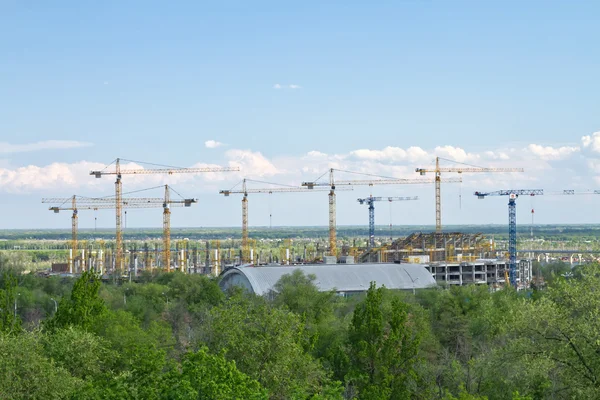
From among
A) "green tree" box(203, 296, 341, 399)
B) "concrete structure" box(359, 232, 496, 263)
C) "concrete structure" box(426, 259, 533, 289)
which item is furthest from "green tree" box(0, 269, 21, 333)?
"concrete structure" box(359, 232, 496, 263)

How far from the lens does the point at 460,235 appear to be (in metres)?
184

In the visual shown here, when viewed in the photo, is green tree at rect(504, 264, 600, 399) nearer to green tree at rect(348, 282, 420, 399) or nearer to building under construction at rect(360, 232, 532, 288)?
green tree at rect(348, 282, 420, 399)

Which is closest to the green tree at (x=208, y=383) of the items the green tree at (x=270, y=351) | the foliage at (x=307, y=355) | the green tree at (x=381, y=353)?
the foliage at (x=307, y=355)

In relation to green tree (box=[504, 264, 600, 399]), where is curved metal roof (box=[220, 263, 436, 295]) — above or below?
below

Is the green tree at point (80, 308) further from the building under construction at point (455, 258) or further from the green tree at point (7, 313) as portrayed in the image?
the building under construction at point (455, 258)

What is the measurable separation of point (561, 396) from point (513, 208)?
15824 centimetres

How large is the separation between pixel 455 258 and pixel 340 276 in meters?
64.3

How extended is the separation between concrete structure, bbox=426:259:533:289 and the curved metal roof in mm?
41286

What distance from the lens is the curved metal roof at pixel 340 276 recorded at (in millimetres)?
112250

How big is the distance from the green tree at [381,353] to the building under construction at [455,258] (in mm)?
107762

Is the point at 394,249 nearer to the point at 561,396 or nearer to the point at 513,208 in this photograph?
the point at 513,208

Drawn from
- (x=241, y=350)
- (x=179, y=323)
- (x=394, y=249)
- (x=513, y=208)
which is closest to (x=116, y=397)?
(x=241, y=350)

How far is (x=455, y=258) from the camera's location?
17488cm

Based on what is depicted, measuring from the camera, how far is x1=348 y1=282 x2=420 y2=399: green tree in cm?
4841
